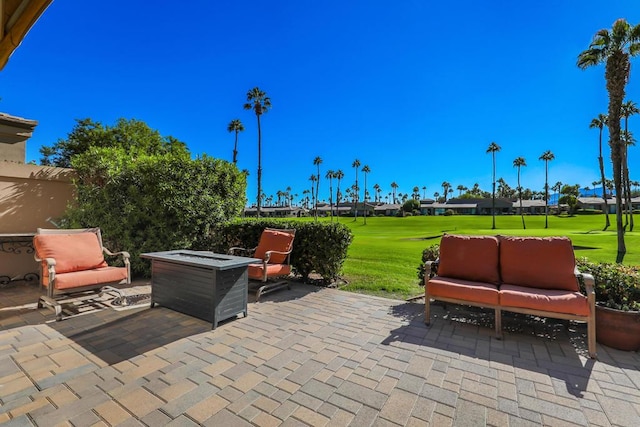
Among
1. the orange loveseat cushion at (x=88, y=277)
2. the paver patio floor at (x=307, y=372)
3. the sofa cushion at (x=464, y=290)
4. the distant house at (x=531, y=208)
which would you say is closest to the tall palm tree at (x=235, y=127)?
the orange loveseat cushion at (x=88, y=277)

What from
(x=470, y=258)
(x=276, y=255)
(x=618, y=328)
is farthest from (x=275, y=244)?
(x=618, y=328)

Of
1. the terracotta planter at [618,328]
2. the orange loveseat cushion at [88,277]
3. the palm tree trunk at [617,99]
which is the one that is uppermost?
the palm tree trunk at [617,99]

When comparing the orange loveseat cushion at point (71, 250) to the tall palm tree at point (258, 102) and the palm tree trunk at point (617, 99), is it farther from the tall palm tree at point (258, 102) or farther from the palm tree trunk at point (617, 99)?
the tall palm tree at point (258, 102)

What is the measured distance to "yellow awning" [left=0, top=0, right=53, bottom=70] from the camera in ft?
7.00

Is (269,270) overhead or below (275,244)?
below

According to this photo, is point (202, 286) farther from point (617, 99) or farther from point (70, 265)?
point (617, 99)

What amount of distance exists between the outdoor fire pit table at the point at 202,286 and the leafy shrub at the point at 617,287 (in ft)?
14.2

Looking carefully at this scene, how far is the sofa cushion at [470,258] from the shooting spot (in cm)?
386

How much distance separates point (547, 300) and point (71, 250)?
635 cm

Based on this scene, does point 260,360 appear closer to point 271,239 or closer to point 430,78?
point 271,239

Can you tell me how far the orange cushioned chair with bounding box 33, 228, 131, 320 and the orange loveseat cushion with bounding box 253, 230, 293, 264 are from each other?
7.42ft

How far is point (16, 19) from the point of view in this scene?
229cm

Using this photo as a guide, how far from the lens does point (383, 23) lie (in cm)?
802

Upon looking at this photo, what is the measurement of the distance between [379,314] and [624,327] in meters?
2.65
